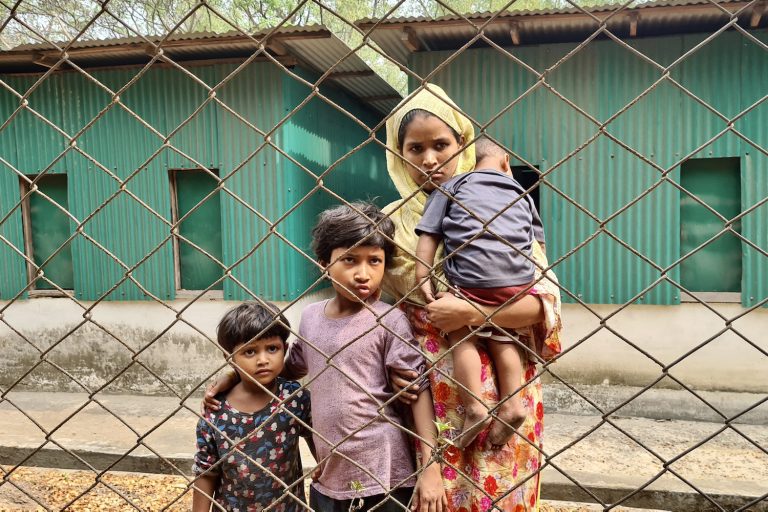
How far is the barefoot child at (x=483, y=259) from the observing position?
4.52 feet

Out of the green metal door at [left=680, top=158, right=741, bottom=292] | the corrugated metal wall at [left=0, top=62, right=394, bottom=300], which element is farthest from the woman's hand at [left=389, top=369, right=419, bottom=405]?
the green metal door at [left=680, top=158, right=741, bottom=292]

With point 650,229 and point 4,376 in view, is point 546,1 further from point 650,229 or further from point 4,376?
point 4,376

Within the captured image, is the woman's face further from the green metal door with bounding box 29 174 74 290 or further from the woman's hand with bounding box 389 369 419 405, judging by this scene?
the green metal door with bounding box 29 174 74 290

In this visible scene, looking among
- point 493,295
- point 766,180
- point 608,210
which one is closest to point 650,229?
point 608,210

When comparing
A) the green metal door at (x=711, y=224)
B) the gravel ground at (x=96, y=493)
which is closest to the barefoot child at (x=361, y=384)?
the gravel ground at (x=96, y=493)

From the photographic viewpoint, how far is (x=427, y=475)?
160 cm

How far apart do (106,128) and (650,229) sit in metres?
5.37

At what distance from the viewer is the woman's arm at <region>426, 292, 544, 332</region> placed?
4.52 feet

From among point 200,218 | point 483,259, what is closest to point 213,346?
point 200,218

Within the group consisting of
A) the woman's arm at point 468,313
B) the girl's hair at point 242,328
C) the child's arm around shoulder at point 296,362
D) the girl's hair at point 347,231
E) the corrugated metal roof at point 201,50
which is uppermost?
the corrugated metal roof at point 201,50

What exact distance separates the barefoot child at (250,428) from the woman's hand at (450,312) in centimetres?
68

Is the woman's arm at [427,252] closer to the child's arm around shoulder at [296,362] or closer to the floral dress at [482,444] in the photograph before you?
the floral dress at [482,444]

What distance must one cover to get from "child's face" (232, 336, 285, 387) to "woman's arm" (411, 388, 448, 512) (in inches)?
19.9

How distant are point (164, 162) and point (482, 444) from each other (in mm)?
5212
